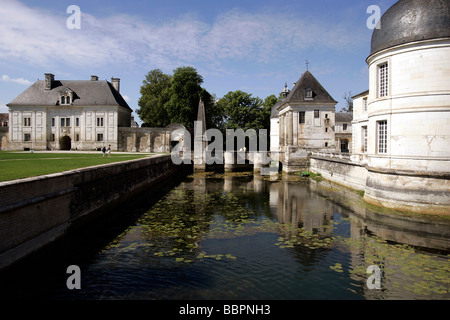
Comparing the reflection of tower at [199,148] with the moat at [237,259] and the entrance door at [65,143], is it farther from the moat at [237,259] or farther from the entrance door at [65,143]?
the entrance door at [65,143]

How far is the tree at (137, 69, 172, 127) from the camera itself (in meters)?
47.4

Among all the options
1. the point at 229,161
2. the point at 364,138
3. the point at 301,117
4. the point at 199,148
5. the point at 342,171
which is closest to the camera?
the point at 342,171

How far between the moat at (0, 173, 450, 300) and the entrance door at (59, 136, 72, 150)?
3622 cm

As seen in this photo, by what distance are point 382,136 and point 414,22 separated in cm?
469

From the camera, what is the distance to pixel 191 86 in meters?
44.1

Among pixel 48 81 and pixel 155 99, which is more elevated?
pixel 48 81

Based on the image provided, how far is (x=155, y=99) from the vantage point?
48.6 m

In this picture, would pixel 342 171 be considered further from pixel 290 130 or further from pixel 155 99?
pixel 155 99

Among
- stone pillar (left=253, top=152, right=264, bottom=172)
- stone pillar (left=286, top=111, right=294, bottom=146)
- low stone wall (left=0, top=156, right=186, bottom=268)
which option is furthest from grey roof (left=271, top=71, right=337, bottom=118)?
low stone wall (left=0, top=156, right=186, bottom=268)

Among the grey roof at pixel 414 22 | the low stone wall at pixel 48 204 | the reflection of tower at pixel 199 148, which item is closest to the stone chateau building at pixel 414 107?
the grey roof at pixel 414 22

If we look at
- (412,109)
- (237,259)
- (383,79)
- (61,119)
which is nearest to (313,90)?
(383,79)

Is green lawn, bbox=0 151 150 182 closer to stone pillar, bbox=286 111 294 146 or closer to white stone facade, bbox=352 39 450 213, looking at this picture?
white stone facade, bbox=352 39 450 213

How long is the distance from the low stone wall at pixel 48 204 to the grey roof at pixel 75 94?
32.6 m

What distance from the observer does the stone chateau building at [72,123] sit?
42938 millimetres
